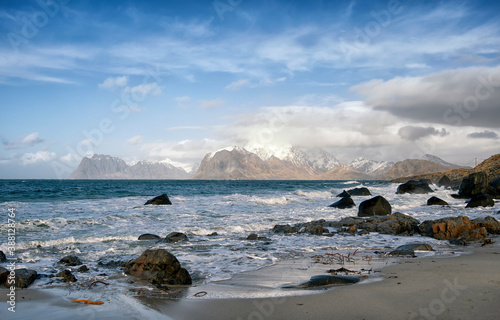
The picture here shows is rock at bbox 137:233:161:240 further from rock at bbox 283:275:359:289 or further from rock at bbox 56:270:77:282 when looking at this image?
rock at bbox 283:275:359:289

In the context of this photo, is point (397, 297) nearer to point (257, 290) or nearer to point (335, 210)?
point (257, 290)

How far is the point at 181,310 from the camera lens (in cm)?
462

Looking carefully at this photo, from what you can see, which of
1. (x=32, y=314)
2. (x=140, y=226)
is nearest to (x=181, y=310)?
(x=32, y=314)

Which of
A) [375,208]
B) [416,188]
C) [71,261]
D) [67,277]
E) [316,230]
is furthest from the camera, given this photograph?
[416,188]

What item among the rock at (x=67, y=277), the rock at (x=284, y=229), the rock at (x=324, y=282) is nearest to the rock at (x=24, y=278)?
the rock at (x=67, y=277)

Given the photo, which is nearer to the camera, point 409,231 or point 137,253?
point 137,253

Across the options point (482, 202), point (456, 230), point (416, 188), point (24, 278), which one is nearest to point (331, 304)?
point (24, 278)

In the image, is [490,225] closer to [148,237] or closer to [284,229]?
[284,229]

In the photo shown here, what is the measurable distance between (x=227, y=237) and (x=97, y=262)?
17.5 ft

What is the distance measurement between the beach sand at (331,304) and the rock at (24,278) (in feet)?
1.17

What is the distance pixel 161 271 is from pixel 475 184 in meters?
30.7

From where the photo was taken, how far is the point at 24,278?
20.0 ft

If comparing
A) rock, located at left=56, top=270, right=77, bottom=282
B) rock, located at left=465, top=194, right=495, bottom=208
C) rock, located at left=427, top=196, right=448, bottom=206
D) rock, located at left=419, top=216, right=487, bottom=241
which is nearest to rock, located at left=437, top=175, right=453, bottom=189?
rock, located at left=427, top=196, right=448, bottom=206

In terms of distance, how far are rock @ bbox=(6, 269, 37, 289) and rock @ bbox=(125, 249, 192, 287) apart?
1721 mm
